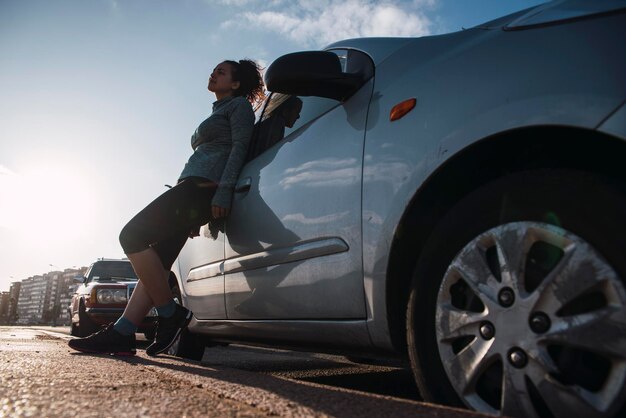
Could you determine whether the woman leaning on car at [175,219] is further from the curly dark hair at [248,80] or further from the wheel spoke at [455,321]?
the wheel spoke at [455,321]

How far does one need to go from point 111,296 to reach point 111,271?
1.81 meters

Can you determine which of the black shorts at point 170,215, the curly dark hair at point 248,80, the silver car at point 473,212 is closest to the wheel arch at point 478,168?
the silver car at point 473,212

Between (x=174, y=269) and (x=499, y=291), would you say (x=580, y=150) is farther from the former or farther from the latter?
(x=174, y=269)

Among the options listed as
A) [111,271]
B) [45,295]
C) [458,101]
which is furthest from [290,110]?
[45,295]

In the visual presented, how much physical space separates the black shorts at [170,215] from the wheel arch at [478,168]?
1608mm

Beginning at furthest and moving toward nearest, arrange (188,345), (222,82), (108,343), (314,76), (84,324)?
(84,324) < (188,345) < (222,82) < (108,343) < (314,76)

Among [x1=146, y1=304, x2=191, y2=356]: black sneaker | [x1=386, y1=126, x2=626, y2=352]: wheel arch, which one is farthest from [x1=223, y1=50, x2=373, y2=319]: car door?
Answer: [x1=146, y1=304, x2=191, y2=356]: black sneaker

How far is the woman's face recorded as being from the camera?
3459mm

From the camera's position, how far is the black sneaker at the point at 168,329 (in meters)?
3.10

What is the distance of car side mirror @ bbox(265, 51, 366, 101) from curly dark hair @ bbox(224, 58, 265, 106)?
137 centimetres

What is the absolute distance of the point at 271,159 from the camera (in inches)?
102

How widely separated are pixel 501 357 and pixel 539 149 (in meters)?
0.58

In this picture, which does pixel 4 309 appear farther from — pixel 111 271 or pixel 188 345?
pixel 188 345

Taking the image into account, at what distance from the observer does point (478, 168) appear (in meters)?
1.58
